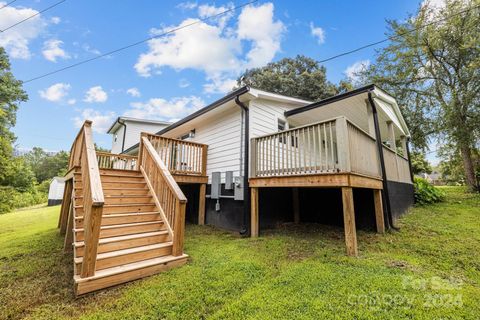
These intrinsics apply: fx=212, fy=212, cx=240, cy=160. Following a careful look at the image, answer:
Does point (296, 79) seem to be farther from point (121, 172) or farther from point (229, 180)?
point (121, 172)

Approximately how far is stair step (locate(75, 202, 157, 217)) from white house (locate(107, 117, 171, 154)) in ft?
40.3

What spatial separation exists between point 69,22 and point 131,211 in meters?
9.36

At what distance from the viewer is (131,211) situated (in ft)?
14.1

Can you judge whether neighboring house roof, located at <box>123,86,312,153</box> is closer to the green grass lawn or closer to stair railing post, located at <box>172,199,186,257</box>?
stair railing post, located at <box>172,199,186,257</box>

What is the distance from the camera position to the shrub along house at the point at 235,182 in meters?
3.35

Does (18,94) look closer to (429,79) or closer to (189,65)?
(189,65)

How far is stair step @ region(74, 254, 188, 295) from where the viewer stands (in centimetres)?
267

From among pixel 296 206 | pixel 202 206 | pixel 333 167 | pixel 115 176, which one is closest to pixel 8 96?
pixel 115 176

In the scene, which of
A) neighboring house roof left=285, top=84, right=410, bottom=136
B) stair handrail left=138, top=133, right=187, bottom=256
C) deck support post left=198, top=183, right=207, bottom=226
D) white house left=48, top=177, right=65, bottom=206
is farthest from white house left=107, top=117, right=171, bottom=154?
neighboring house roof left=285, top=84, right=410, bottom=136

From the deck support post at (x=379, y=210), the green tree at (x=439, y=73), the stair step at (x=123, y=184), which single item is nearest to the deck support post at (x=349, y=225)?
the deck support post at (x=379, y=210)

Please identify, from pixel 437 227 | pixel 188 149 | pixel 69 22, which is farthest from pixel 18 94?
pixel 437 227

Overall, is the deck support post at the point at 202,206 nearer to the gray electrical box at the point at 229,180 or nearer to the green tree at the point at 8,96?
the gray electrical box at the point at 229,180

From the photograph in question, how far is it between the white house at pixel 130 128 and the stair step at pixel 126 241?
1324cm

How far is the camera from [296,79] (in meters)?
20.7
